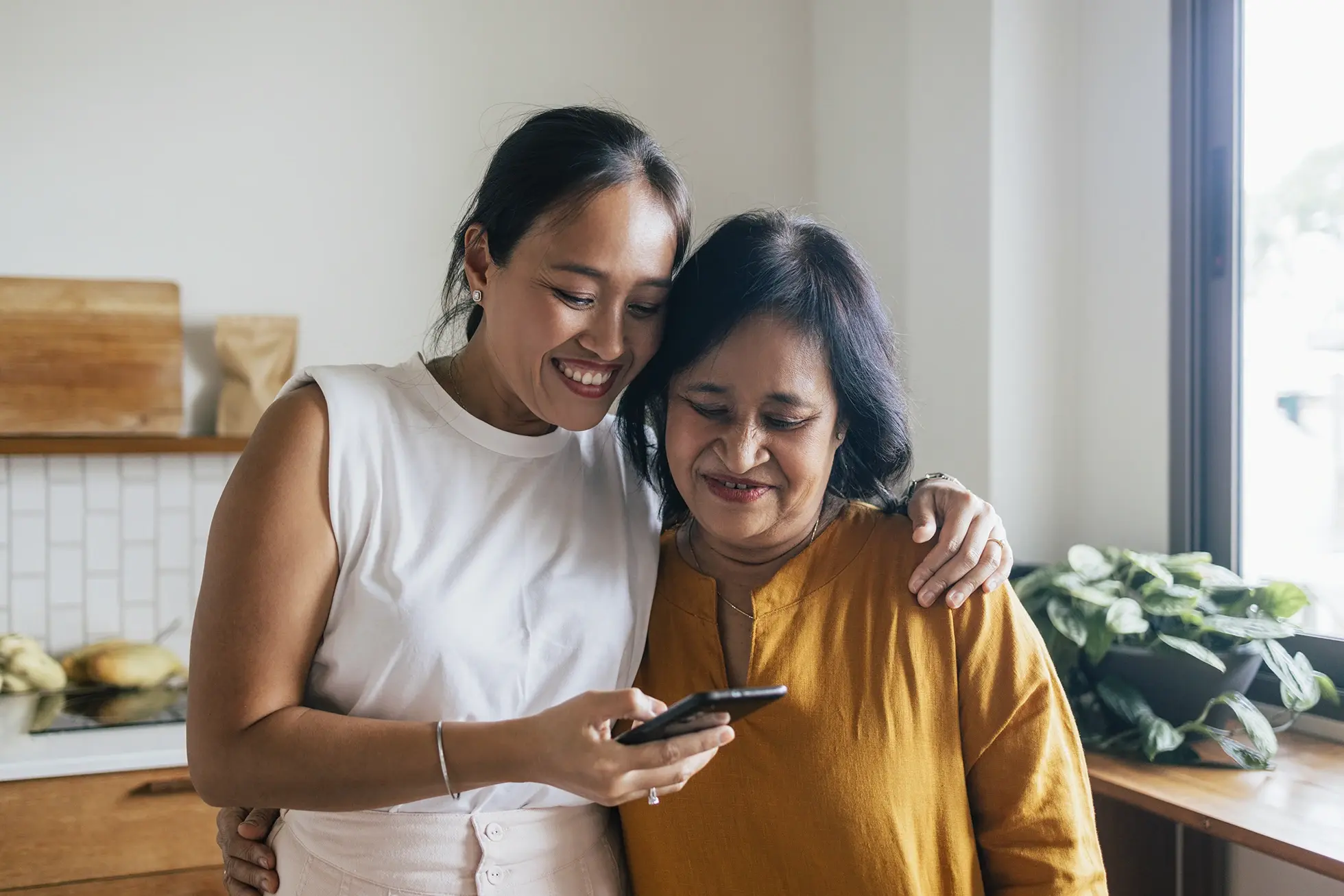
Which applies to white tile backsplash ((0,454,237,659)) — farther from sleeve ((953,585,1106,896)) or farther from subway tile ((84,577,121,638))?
sleeve ((953,585,1106,896))

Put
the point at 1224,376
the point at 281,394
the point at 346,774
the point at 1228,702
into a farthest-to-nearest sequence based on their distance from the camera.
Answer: the point at 1224,376
the point at 1228,702
the point at 281,394
the point at 346,774

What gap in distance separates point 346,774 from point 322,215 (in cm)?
210

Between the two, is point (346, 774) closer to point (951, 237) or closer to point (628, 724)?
point (628, 724)

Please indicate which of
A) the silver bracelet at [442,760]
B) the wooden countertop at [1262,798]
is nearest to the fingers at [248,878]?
the silver bracelet at [442,760]

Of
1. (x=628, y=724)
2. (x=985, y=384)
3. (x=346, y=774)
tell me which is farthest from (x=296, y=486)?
(x=985, y=384)

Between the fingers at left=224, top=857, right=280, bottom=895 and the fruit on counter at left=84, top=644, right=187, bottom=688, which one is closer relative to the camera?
the fingers at left=224, top=857, right=280, bottom=895

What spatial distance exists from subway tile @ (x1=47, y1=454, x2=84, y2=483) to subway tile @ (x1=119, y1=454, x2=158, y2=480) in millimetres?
91

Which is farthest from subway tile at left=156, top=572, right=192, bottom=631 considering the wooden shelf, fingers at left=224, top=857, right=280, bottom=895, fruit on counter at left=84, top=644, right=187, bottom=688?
fingers at left=224, top=857, right=280, bottom=895

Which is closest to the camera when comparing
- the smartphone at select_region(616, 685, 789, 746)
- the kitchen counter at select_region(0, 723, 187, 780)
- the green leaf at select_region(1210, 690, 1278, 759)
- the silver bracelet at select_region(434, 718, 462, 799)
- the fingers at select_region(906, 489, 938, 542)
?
the smartphone at select_region(616, 685, 789, 746)

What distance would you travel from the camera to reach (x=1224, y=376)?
2336 mm

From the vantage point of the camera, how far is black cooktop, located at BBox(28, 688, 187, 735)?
90.1 inches

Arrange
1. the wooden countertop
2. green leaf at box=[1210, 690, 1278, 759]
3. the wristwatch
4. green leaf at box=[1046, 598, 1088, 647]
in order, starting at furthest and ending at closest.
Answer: green leaf at box=[1046, 598, 1088, 647]
green leaf at box=[1210, 690, 1278, 759]
the wooden countertop
the wristwatch

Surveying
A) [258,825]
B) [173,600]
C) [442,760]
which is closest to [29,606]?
[173,600]

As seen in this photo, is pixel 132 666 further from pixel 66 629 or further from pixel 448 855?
pixel 448 855
